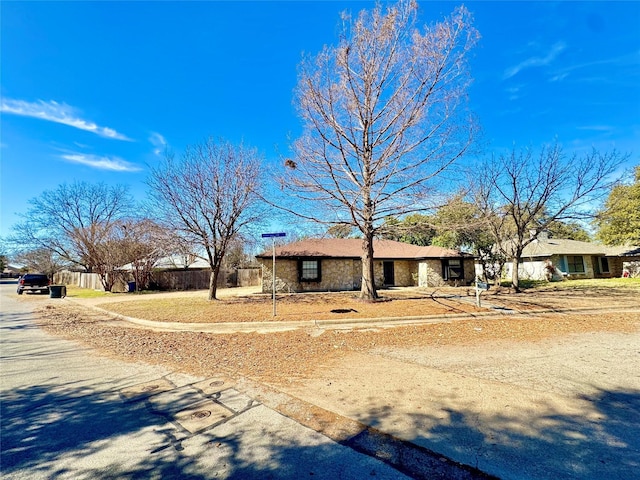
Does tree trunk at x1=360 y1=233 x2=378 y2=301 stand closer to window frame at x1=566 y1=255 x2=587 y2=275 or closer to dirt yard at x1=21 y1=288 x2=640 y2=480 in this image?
dirt yard at x1=21 y1=288 x2=640 y2=480

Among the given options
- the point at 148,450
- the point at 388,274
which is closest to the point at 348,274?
the point at 388,274

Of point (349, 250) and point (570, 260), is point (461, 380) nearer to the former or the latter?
point (349, 250)

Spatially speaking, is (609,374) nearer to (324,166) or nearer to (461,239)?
(324,166)

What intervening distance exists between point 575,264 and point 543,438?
31554mm

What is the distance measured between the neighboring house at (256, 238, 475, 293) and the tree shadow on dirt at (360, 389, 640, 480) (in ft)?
51.2

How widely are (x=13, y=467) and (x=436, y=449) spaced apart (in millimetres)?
3606

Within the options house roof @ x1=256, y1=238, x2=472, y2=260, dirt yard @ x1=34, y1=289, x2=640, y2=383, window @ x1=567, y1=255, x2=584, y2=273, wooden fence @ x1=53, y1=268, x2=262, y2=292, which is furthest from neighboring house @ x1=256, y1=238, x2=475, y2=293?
window @ x1=567, y1=255, x2=584, y2=273

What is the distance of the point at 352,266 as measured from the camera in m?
20.6

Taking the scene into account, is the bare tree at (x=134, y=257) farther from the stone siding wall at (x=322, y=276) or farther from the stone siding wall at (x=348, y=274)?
the stone siding wall at (x=348, y=274)

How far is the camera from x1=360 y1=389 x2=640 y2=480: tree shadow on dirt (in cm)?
250

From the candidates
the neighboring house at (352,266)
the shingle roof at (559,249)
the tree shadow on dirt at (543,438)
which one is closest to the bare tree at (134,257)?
the neighboring house at (352,266)

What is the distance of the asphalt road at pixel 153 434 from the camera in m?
2.56

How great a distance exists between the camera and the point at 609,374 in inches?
183

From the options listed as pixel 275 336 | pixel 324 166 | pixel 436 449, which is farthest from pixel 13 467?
pixel 324 166
